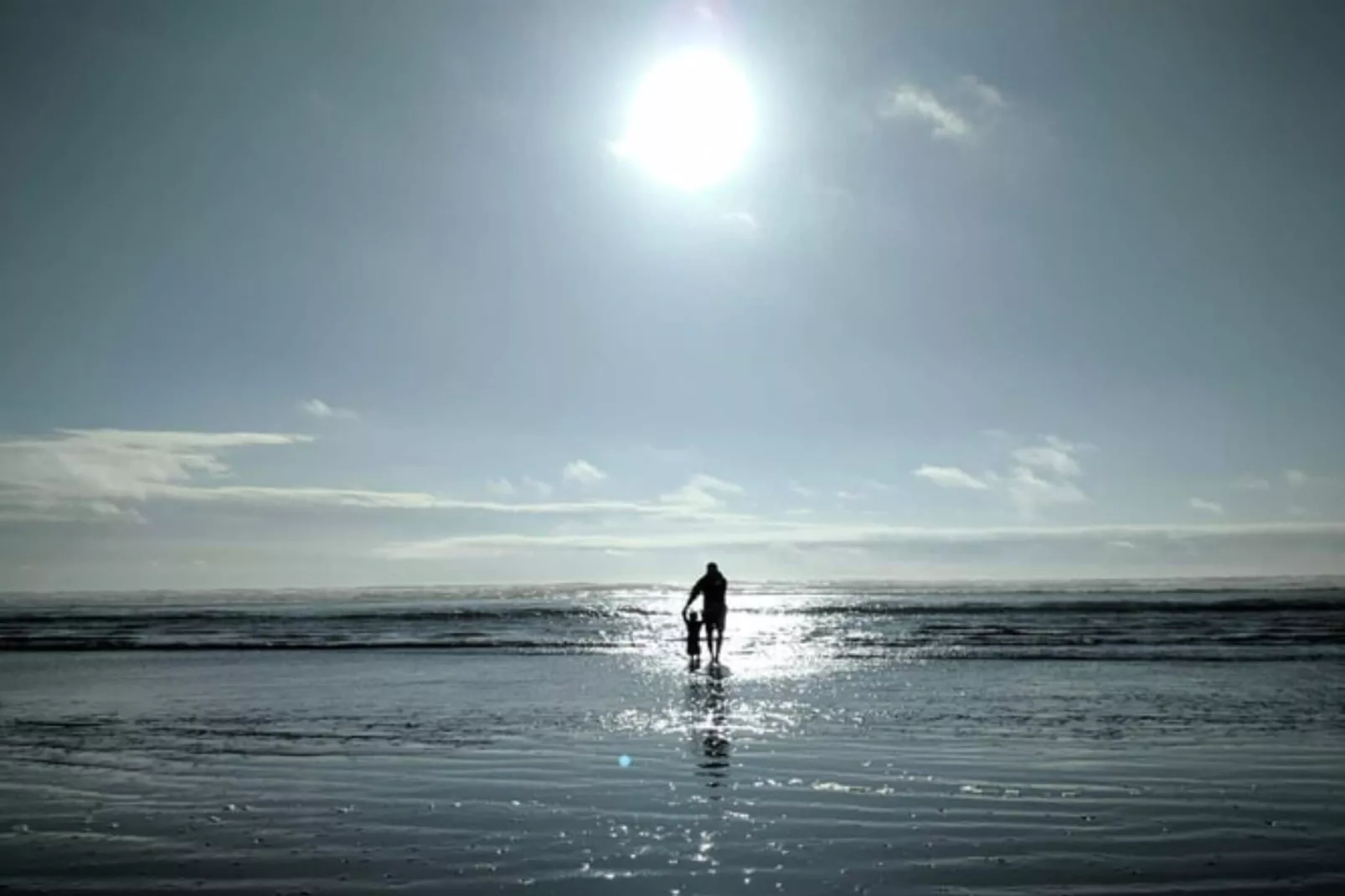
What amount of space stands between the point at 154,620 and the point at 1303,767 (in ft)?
222

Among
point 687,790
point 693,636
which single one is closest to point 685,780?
point 687,790

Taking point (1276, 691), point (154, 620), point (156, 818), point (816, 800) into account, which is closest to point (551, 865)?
point (816, 800)

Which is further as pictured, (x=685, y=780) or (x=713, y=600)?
(x=713, y=600)

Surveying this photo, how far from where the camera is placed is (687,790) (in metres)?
10.6

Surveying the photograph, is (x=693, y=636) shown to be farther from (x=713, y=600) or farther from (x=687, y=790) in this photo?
(x=687, y=790)

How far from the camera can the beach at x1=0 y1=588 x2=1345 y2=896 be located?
309 inches

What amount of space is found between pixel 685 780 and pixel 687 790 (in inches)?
21.4

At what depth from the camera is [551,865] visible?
7934 mm

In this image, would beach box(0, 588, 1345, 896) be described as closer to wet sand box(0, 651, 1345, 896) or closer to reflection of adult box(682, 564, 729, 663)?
wet sand box(0, 651, 1345, 896)

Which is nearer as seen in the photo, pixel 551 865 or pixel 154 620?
pixel 551 865

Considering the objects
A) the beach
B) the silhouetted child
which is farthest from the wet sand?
the silhouetted child

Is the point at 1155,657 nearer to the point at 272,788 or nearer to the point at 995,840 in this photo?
the point at 995,840

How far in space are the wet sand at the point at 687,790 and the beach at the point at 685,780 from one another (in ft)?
0.16

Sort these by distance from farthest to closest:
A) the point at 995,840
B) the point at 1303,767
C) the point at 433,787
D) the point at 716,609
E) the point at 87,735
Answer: the point at 716,609 → the point at 87,735 → the point at 1303,767 → the point at 433,787 → the point at 995,840
